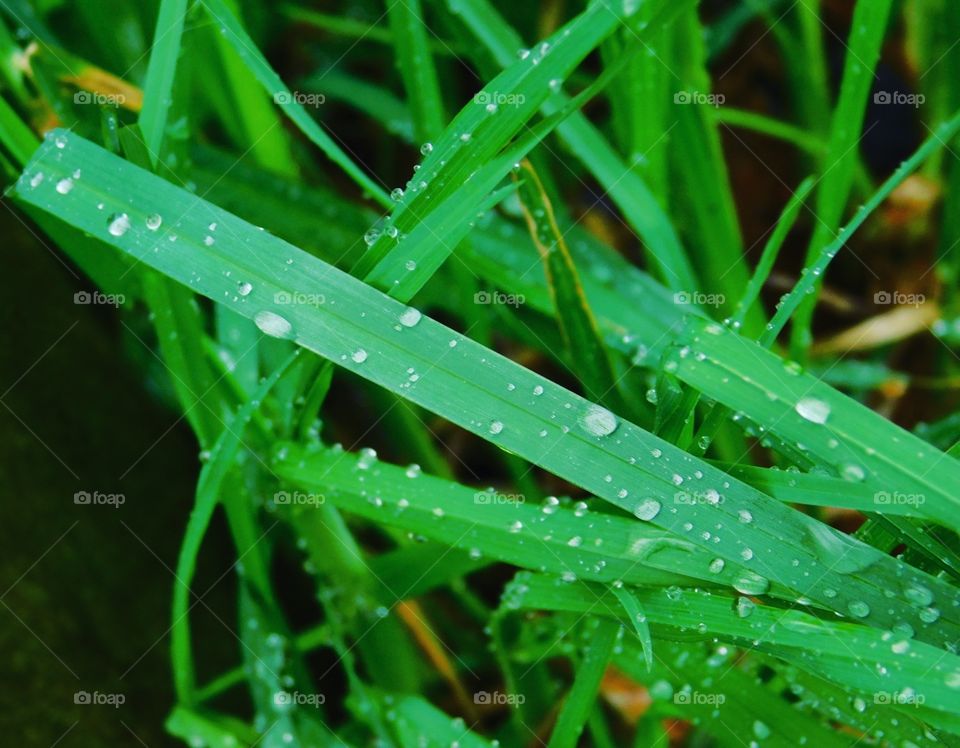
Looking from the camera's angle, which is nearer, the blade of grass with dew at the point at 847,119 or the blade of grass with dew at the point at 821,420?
the blade of grass with dew at the point at 821,420

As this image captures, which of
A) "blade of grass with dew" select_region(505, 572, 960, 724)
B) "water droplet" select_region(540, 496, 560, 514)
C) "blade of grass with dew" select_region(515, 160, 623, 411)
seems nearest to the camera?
"blade of grass with dew" select_region(505, 572, 960, 724)

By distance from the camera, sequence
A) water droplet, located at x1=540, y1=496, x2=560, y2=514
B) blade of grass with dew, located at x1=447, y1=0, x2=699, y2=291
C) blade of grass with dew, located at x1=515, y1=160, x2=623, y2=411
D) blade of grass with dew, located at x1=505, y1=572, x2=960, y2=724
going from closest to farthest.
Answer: blade of grass with dew, located at x1=505, y1=572, x2=960, y2=724
water droplet, located at x1=540, y1=496, x2=560, y2=514
blade of grass with dew, located at x1=515, y1=160, x2=623, y2=411
blade of grass with dew, located at x1=447, y1=0, x2=699, y2=291

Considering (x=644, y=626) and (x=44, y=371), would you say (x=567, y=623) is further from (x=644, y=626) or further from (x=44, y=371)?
(x=44, y=371)

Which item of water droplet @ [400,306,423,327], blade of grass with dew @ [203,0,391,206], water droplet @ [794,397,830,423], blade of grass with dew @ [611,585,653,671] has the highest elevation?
blade of grass with dew @ [203,0,391,206]

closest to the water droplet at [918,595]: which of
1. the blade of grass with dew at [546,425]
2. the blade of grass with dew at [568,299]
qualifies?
the blade of grass with dew at [546,425]

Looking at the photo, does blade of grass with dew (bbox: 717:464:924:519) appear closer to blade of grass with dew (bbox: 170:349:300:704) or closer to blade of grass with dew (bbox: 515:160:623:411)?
blade of grass with dew (bbox: 515:160:623:411)

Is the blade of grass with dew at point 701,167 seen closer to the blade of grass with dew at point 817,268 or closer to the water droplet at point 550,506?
the blade of grass with dew at point 817,268

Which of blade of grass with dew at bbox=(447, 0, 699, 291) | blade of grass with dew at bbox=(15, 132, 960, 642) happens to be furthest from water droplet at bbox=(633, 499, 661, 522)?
blade of grass with dew at bbox=(447, 0, 699, 291)

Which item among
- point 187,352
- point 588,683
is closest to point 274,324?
point 187,352
